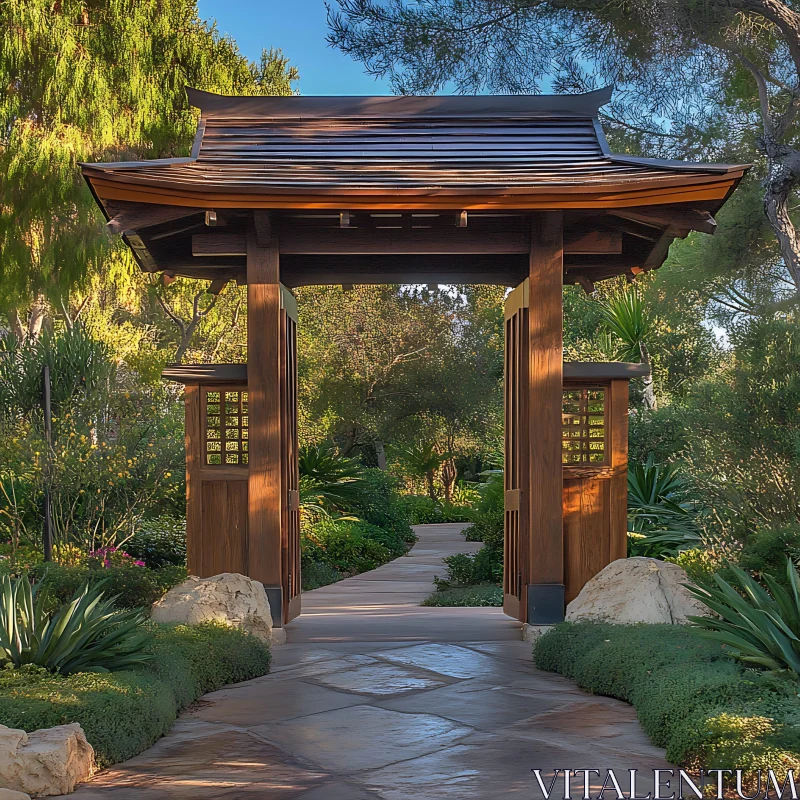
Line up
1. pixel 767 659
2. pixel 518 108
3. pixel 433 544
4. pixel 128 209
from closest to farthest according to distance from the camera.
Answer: pixel 767 659, pixel 128 209, pixel 518 108, pixel 433 544

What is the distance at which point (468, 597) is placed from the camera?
37.3 ft

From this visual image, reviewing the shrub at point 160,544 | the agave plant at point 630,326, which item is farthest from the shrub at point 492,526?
the agave plant at point 630,326

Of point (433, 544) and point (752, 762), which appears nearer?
point (752, 762)

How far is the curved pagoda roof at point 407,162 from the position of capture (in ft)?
23.7

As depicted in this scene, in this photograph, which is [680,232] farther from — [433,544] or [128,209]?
[433,544]

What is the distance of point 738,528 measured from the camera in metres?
9.08

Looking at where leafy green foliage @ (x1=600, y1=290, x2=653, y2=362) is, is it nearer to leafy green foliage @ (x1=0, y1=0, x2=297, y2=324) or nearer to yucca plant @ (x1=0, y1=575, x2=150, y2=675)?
leafy green foliage @ (x1=0, y1=0, x2=297, y2=324)

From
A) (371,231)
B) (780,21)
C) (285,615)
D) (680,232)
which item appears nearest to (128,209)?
(371,231)

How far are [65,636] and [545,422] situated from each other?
4.09m

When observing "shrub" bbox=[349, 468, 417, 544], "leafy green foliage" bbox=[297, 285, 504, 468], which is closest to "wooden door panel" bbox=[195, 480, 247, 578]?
"shrub" bbox=[349, 468, 417, 544]

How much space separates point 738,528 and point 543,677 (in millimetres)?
3583

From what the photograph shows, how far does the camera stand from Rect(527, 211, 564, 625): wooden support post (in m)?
7.72

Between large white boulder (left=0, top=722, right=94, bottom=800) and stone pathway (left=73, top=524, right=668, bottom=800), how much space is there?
109 millimetres

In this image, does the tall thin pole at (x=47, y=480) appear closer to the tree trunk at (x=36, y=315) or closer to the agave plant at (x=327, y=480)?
the agave plant at (x=327, y=480)
